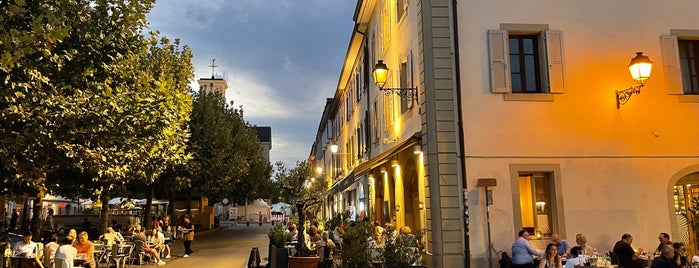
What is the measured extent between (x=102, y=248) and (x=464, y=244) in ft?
32.5

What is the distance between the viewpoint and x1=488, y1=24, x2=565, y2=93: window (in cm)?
1269

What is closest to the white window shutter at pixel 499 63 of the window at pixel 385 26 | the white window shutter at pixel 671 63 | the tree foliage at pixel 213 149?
the white window shutter at pixel 671 63

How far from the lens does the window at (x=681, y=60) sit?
13094mm

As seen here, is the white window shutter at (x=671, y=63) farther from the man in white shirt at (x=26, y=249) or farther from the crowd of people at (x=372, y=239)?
the man in white shirt at (x=26, y=249)

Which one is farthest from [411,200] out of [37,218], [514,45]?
[37,218]

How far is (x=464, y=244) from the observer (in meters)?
12.1

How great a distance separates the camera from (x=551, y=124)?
1271 cm

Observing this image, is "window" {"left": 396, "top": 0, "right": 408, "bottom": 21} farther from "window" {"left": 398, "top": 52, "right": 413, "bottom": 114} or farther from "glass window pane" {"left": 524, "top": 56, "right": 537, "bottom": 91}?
"glass window pane" {"left": 524, "top": 56, "right": 537, "bottom": 91}

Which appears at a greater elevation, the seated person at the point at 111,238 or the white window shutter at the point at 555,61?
the white window shutter at the point at 555,61

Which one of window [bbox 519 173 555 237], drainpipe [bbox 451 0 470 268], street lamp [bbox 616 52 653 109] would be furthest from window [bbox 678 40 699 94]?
drainpipe [bbox 451 0 470 268]

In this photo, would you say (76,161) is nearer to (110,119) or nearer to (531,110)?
(110,119)

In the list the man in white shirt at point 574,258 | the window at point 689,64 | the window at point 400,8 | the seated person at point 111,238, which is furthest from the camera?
the seated person at point 111,238

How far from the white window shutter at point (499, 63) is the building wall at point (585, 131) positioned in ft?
0.53

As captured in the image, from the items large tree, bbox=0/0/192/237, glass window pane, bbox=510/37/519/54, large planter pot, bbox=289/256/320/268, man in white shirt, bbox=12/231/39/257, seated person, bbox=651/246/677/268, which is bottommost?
large planter pot, bbox=289/256/320/268
